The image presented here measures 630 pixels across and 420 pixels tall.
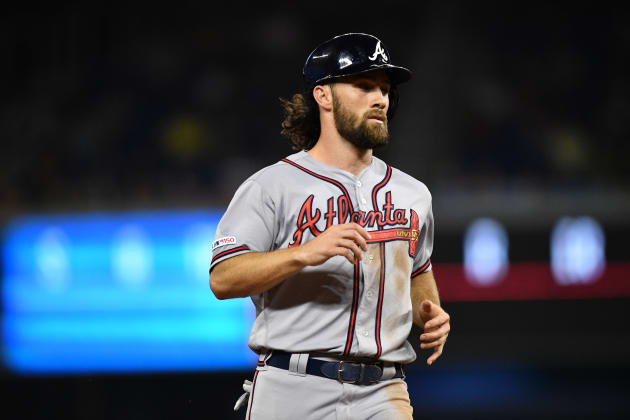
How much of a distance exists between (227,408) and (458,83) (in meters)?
6.98

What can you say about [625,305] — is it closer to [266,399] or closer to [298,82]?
[298,82]

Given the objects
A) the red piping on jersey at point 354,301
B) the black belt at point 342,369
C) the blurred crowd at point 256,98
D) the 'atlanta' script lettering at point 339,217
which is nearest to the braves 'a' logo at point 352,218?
the 'atlanta' script lettering at point 339,217

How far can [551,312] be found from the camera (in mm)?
9047

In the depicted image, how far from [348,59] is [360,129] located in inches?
9.3

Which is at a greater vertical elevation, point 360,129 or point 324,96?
point 324,96

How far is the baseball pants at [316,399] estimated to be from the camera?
2600 millimetres

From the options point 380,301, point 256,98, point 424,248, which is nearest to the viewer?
point 380,301

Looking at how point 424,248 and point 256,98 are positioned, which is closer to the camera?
point 424,248

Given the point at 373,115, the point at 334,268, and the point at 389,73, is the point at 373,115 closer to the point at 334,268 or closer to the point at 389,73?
the point at 389,73

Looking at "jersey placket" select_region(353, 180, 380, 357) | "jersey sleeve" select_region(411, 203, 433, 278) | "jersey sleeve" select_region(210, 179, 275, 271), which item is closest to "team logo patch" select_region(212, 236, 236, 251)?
"jersey sleeve" select_region(210, 179, 275, 271)

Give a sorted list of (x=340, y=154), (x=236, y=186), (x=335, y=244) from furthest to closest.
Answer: (x=236, y=186), (x=340, y=154), (x=335, y=244)

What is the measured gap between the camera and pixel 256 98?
12.1 m

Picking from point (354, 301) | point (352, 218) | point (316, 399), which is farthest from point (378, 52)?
point (316, 399)

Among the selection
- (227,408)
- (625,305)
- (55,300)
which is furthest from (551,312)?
(55,300)
